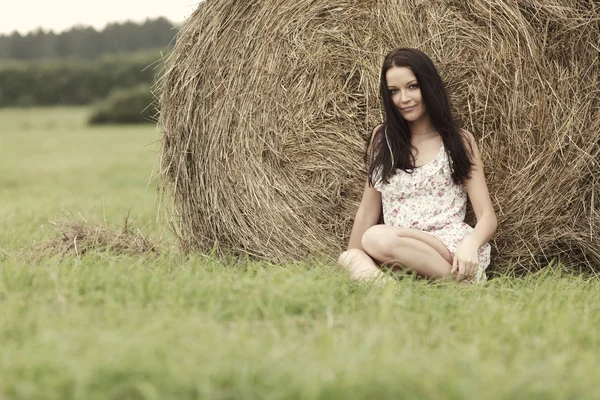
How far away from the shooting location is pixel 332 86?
148 inches

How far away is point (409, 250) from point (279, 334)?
44.5 inches

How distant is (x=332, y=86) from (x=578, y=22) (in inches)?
48.4

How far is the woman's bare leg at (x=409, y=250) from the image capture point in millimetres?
3152

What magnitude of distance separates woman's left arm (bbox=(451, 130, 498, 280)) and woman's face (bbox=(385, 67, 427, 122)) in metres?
0.27

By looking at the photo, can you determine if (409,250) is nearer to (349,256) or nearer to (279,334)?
(349,256)

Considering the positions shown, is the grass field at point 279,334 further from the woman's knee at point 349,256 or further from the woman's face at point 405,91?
the woman's face at point 405,91

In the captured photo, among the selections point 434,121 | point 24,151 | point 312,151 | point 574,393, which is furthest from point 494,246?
point 24,151

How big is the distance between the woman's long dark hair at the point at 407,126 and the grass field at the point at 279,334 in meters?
0.57

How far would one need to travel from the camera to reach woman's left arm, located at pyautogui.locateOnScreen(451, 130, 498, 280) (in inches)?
122

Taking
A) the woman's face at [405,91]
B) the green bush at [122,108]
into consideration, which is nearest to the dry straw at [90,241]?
the woman's face at [405,91]

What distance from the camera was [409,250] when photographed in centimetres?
317

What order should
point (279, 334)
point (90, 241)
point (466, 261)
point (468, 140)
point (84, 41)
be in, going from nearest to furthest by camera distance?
point (279, 334), point (466, 261), point (468, 140), point (90, 241), point (84, 41)

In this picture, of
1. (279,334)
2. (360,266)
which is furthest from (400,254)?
(279,334)

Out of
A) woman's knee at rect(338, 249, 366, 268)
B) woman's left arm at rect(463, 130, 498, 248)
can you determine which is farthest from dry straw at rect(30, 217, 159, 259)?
woman's left arm at rect(463, 130, 498, 248)
